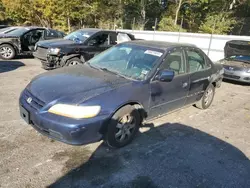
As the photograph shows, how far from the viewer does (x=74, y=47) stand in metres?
7.41

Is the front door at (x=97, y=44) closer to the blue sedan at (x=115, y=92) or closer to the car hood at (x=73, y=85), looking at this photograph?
the blue sedan at (x=115, y=92)

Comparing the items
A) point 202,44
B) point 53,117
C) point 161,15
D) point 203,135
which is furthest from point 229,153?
point 161,15

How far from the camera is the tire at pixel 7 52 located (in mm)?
9164

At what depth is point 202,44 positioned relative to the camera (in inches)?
568

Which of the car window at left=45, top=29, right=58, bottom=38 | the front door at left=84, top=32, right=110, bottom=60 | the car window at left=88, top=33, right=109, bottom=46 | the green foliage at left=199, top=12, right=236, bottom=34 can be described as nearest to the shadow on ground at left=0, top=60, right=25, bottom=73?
the car window at left=45, top=29, right=58, bottom=38

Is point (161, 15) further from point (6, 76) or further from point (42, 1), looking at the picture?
point (6, 76)

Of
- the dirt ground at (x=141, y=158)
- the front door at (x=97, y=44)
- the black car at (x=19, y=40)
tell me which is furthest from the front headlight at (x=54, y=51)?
the black car at (x=19, y=40)

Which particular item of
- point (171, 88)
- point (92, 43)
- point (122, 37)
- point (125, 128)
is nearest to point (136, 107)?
point (125, 128)

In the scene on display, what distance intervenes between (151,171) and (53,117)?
1.44 m

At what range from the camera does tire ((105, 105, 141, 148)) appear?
3189 mm

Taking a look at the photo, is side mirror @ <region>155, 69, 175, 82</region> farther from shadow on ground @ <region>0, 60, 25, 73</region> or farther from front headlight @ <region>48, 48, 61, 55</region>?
shadow on ground @ <region>0, 60, 25, 73</region>

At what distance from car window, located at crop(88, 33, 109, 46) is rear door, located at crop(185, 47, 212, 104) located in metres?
4.20

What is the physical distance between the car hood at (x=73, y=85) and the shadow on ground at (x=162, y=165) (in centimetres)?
85

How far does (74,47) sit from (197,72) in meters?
4.32
